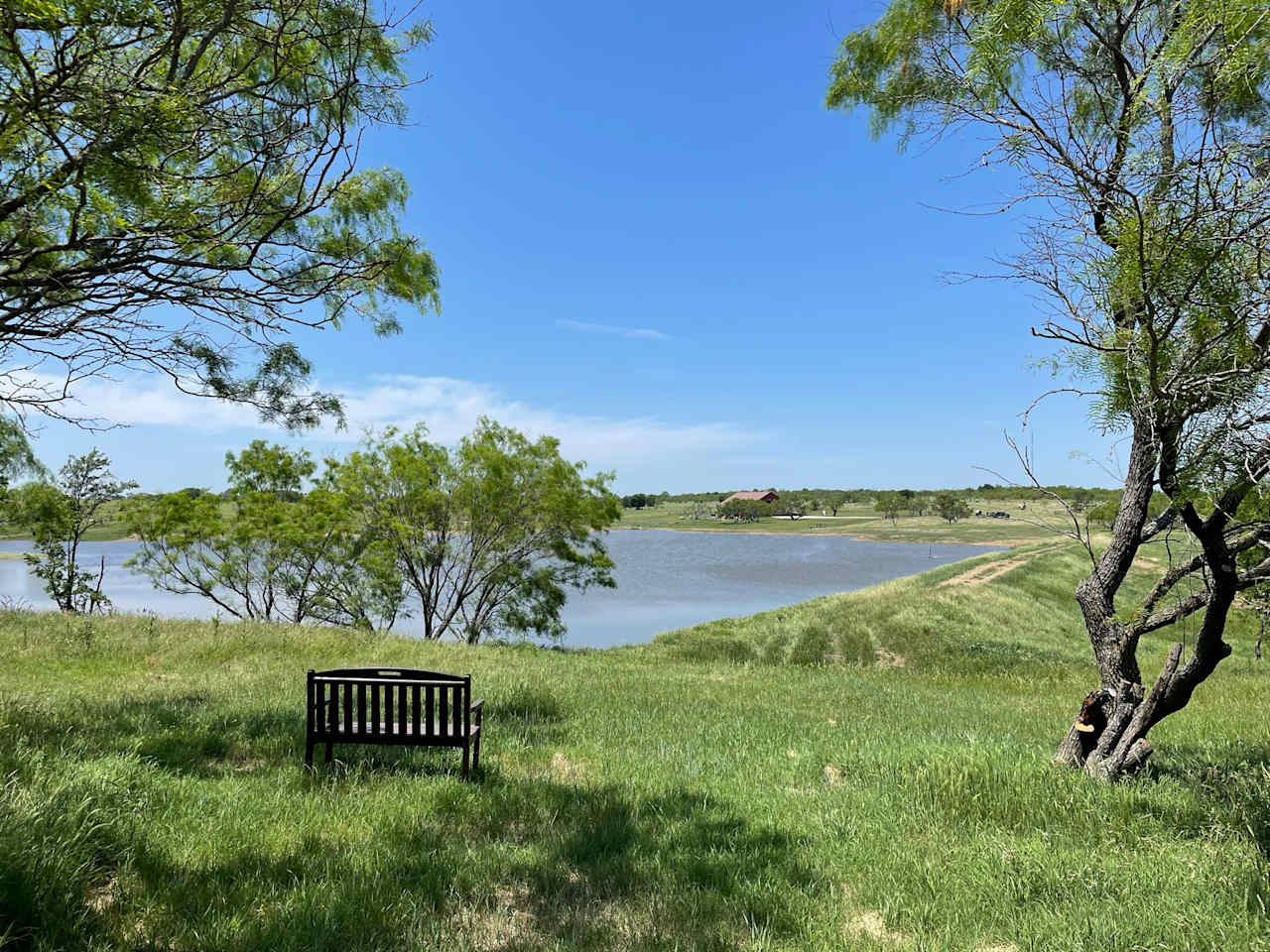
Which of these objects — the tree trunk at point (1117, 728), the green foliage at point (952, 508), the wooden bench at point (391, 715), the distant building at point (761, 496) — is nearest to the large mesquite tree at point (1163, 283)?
the tree trunk at point (1117, 728)

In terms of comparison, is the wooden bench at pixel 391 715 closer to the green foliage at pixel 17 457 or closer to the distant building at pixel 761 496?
the green foliage at pixel 17 457

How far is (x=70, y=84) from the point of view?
3.43 meters

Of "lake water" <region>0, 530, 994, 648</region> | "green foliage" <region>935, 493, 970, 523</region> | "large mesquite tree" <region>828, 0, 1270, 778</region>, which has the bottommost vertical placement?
"lake water" <region>0, 530, 994, 648</region>

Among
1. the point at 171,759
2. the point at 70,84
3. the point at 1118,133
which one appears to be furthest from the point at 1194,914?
the point at 70,84

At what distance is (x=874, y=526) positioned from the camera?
4193 inches

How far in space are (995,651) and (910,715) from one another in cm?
1371

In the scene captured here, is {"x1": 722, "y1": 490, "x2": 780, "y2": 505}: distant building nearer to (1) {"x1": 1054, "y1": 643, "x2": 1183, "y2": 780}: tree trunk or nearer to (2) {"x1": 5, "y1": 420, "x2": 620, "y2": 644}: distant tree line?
(2) {"x1": 5, "y1": 420, "x2": 620, "y2": 644}: distant tree line

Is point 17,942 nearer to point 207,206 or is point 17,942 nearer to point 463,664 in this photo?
point 207,206

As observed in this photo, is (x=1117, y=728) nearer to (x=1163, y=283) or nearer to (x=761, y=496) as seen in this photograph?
(x=1163, y=283)

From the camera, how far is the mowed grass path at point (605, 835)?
264cm

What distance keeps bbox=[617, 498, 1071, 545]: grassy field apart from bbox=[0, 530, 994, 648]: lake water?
29.3ft

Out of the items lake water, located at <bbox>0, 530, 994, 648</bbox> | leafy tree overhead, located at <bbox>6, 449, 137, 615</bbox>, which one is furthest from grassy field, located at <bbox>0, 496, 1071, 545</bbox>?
leafy tree overhead, located at <bbox>6, 449, 137, 615</bbox>

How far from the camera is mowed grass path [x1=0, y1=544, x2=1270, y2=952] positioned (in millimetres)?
2641

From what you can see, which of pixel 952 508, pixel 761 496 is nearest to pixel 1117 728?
pixel 952 508
